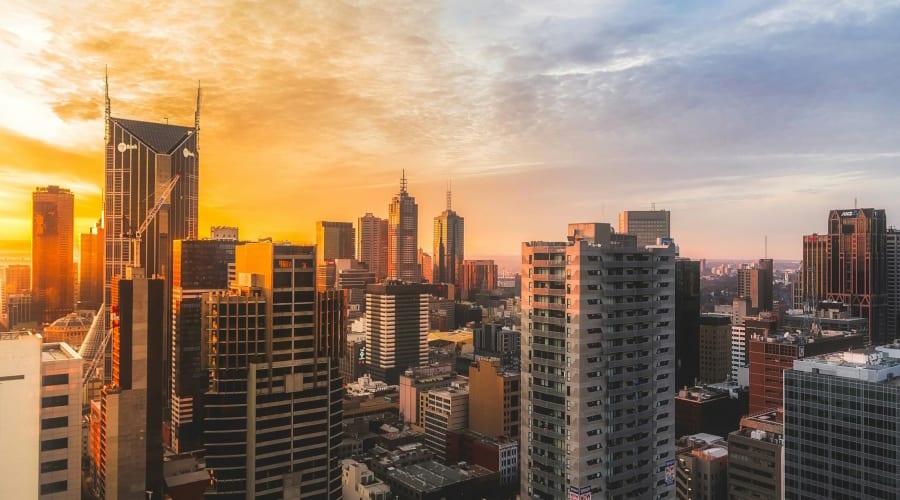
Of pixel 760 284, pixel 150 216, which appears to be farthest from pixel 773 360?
pixel 150 216

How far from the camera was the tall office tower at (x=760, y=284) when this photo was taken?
120000 mm

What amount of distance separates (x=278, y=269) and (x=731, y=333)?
7828 centimetres

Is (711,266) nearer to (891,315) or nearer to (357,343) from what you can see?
(891,315)

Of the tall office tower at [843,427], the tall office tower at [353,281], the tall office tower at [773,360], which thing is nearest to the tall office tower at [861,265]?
the tall office tower at [773,360]

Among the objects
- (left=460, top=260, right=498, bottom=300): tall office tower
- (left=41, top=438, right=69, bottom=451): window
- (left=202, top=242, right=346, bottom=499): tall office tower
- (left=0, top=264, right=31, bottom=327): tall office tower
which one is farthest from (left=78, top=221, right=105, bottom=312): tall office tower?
(left=460, top=260, right=498, bottom=300): tall office tower

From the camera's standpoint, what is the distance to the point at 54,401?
25.0 meters

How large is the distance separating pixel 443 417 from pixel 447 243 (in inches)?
5079

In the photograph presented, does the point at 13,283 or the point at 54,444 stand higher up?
the point at 13,283

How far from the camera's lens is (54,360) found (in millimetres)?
25828

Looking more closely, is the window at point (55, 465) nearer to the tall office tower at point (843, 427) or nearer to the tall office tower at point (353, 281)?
the tall office tower at point (843, 427)

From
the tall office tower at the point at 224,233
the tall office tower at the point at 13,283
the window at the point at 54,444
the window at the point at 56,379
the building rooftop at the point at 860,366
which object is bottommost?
the window at the point at 54,444

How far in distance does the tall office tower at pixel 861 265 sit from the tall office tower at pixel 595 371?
7947 centimetres

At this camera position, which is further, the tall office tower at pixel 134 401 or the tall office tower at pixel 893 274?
the tall office tower at pixel 893 274

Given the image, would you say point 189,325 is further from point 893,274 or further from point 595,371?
point 893,274
